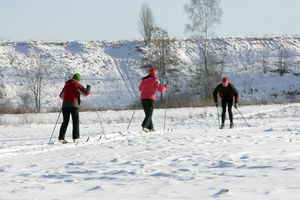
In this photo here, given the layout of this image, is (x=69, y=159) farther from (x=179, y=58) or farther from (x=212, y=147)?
(x=179, y=58)

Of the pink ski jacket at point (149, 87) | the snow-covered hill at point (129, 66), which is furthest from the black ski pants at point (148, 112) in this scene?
the snow-covered hill at point (129, 66)

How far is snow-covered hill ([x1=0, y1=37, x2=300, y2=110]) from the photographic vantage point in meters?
49.4

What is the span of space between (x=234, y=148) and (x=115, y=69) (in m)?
46.9

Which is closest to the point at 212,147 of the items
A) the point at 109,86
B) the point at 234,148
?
the point at 234,148

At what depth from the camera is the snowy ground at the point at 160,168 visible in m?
6.76

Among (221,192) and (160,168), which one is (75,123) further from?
(221,192)

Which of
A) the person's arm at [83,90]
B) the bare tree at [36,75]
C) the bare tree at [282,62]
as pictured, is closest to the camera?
the person's arm at [83,90]

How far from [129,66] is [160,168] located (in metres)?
49.1

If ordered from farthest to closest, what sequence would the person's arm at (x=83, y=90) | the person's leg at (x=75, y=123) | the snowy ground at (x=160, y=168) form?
the person's arm at (x=83, y=90) → the person's leg at (x=75, y=123) → the snowy ground at (x=160, y=168)

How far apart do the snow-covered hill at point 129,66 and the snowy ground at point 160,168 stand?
109ft

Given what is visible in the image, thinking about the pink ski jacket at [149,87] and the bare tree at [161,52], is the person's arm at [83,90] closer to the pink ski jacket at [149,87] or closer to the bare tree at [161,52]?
the pink ski jacket at [149,87]

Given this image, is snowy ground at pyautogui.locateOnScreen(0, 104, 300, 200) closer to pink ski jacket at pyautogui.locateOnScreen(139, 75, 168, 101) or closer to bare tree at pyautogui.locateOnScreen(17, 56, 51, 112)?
pink ski jacket at pyautogui.locateOnScreen(139, 75, 168, 101)

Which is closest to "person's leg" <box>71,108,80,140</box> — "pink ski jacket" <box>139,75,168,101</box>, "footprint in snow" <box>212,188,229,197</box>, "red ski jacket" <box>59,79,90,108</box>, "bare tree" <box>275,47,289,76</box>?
"red ski jacket" <box>59,79,90,108</box>

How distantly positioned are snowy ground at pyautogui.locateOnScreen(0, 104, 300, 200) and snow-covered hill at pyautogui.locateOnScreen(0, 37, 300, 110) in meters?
33.2
